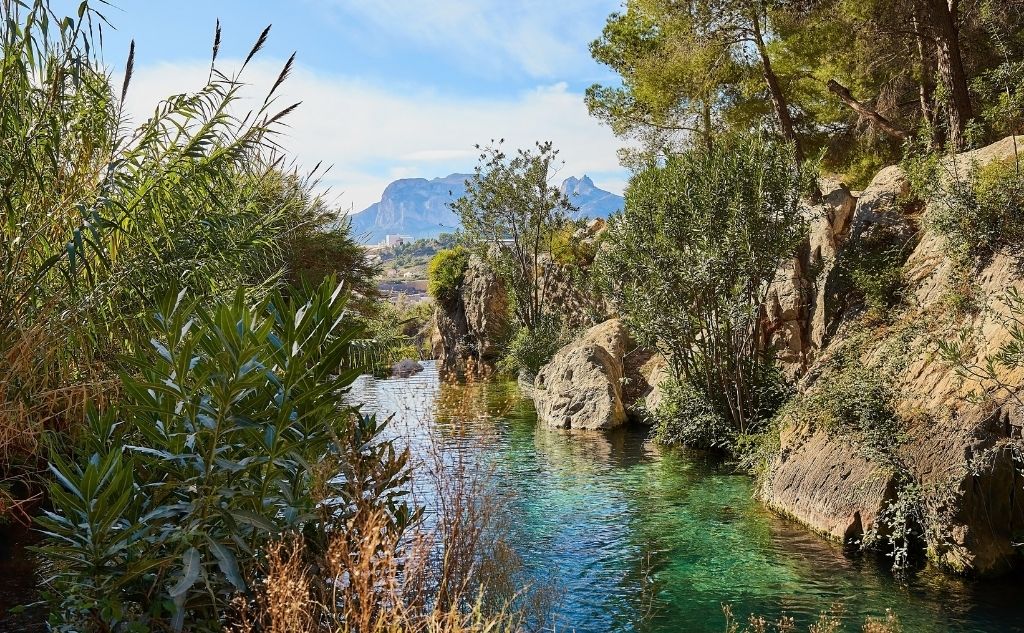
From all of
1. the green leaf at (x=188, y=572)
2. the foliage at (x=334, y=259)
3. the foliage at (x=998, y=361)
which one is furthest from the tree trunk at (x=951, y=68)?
the foliage at (x=334, y=259)

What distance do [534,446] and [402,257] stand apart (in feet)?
521

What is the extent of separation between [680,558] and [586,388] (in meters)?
9.07

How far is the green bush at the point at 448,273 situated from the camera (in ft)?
111

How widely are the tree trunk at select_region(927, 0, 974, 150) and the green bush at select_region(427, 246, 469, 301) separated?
74.2 ft

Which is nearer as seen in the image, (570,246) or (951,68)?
(951,68)

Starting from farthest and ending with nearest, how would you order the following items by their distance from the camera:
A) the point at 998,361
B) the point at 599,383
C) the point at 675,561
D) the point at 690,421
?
the point at 599,383 < the point at 690,421 < the point at 675,561 < the point at 998,361

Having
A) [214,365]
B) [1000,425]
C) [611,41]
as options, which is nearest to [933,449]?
[1000,425]

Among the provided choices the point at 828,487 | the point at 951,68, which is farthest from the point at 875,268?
the point at 828,487

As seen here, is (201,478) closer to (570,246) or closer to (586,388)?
(586,388)

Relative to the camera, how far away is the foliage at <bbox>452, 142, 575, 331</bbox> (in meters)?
27.7

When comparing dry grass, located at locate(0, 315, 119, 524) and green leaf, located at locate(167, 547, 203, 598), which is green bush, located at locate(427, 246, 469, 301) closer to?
dry grass, located at locate(0, 315, 119, 524)

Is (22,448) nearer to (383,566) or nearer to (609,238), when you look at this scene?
(383,566)

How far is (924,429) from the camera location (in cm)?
758

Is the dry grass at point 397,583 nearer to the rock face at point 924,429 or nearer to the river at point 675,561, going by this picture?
the river at point 675,561
